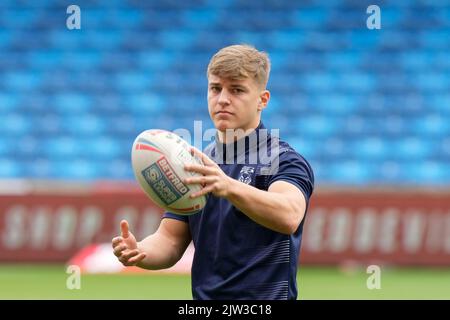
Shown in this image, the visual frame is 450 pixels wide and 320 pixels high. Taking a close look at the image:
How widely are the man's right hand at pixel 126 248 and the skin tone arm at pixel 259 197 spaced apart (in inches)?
23.5

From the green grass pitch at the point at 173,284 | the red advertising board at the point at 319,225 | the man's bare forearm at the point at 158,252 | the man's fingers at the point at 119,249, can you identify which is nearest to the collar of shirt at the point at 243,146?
the man's bare forearm at the point at 158,252

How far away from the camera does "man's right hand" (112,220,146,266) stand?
15.2 ft

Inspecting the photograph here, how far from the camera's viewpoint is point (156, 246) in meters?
4.88

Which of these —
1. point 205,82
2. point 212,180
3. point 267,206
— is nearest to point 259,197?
point 267,206

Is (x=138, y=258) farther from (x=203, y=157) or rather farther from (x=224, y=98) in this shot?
(x=224, y=98)

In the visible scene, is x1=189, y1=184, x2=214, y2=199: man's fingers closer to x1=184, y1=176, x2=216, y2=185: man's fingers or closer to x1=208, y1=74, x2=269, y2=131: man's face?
x1=184, y1=176, x2=216, y2=185: man's fingers

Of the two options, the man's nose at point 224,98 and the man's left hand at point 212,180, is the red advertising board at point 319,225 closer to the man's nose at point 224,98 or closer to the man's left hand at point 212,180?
the man's nose at point 224,98

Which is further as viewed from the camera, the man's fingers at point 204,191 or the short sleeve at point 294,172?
the short sleeve at point 294,172

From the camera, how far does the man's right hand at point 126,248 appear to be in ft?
15.2

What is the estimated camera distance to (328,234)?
14.2 metres

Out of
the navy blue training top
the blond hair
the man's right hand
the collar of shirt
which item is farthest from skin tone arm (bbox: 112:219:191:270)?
the blond hair

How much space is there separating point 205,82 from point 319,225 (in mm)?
5209

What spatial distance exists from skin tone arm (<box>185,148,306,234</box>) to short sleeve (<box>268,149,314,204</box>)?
2.0 inches

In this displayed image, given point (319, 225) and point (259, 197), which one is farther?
point (319, 225)
